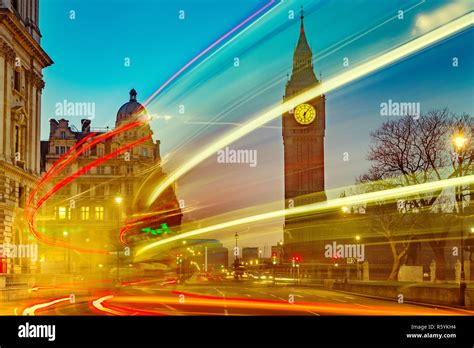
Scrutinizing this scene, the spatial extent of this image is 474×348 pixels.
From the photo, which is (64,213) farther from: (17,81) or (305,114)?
(305,114)

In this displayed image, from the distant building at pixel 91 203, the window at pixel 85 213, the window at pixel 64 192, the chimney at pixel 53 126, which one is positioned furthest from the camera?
the chimney at pixel 53 126

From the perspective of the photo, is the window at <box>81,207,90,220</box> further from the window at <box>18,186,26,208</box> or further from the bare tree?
the bare tree

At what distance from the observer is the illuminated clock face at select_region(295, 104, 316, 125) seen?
115 m

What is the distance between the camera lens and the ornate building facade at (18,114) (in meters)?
44.0

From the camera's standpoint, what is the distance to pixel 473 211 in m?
45.4

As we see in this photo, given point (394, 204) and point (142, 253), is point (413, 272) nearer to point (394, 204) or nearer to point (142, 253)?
point (394, 204)

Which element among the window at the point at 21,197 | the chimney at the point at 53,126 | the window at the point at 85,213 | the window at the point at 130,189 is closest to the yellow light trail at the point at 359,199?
the window at the point at 85,213

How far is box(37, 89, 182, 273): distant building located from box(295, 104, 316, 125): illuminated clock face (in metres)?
43.5

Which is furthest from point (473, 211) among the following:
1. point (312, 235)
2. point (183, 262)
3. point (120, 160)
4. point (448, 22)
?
point (312, 235)

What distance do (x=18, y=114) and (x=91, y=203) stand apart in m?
12.7

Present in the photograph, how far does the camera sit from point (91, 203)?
58.7m

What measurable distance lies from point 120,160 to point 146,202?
8.41m

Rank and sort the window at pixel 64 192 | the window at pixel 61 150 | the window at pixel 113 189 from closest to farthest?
the window at pixel 64 192 → the window at pixel 113 189 → the window at pixel 61 150

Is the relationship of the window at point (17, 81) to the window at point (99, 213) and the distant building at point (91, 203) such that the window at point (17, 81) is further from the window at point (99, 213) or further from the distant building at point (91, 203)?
the window at point (99, 213)
